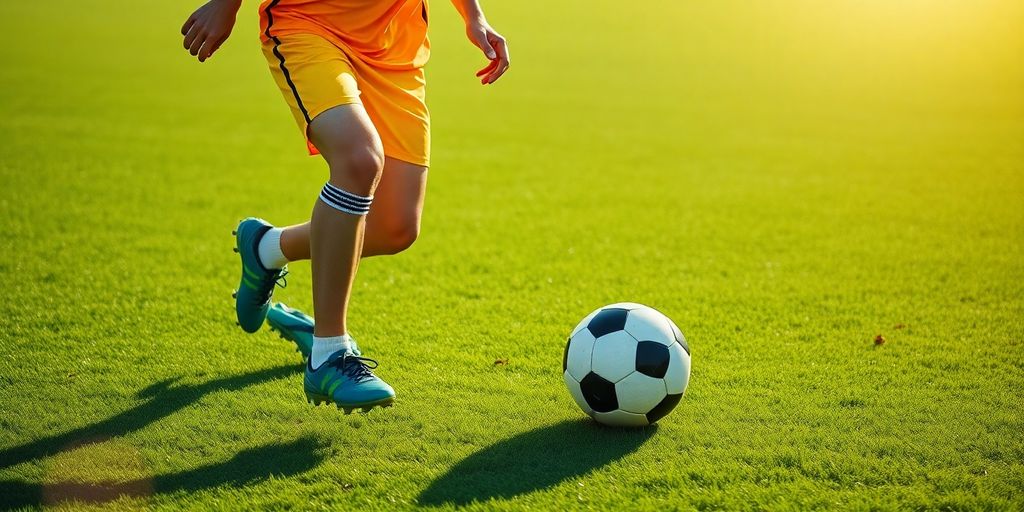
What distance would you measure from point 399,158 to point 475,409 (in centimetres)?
114

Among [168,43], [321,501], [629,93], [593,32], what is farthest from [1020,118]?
[168,43]

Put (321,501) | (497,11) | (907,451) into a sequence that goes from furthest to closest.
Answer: (497,11), (907,451), (321,501)

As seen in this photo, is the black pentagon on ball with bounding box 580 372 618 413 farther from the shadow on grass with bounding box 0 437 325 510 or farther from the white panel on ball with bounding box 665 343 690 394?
the shadow on grass with bounding box 0 437 325 510

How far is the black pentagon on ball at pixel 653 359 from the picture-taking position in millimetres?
3789

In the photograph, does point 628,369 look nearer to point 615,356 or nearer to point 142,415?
point 615,356

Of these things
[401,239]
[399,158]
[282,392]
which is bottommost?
[282,392]

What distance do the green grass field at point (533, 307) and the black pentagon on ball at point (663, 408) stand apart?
8 cm

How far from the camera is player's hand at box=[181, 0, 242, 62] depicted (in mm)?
3838

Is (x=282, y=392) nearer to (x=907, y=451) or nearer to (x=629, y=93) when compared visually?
(x=907, y=451)

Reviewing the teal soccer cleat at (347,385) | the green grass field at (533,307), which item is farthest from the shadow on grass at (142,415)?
the teal soccer cleat at (347,385)

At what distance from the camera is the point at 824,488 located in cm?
338

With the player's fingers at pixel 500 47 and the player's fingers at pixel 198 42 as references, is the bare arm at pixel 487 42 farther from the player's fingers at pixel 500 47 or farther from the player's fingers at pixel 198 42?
the player's fingers at pixel 198 42

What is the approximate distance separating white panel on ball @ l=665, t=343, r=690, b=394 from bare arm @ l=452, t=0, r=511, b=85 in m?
1.44

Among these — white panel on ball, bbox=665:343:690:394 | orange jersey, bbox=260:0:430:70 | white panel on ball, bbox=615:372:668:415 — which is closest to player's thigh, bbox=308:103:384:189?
orange jersey, bbox=260:0:430:70
